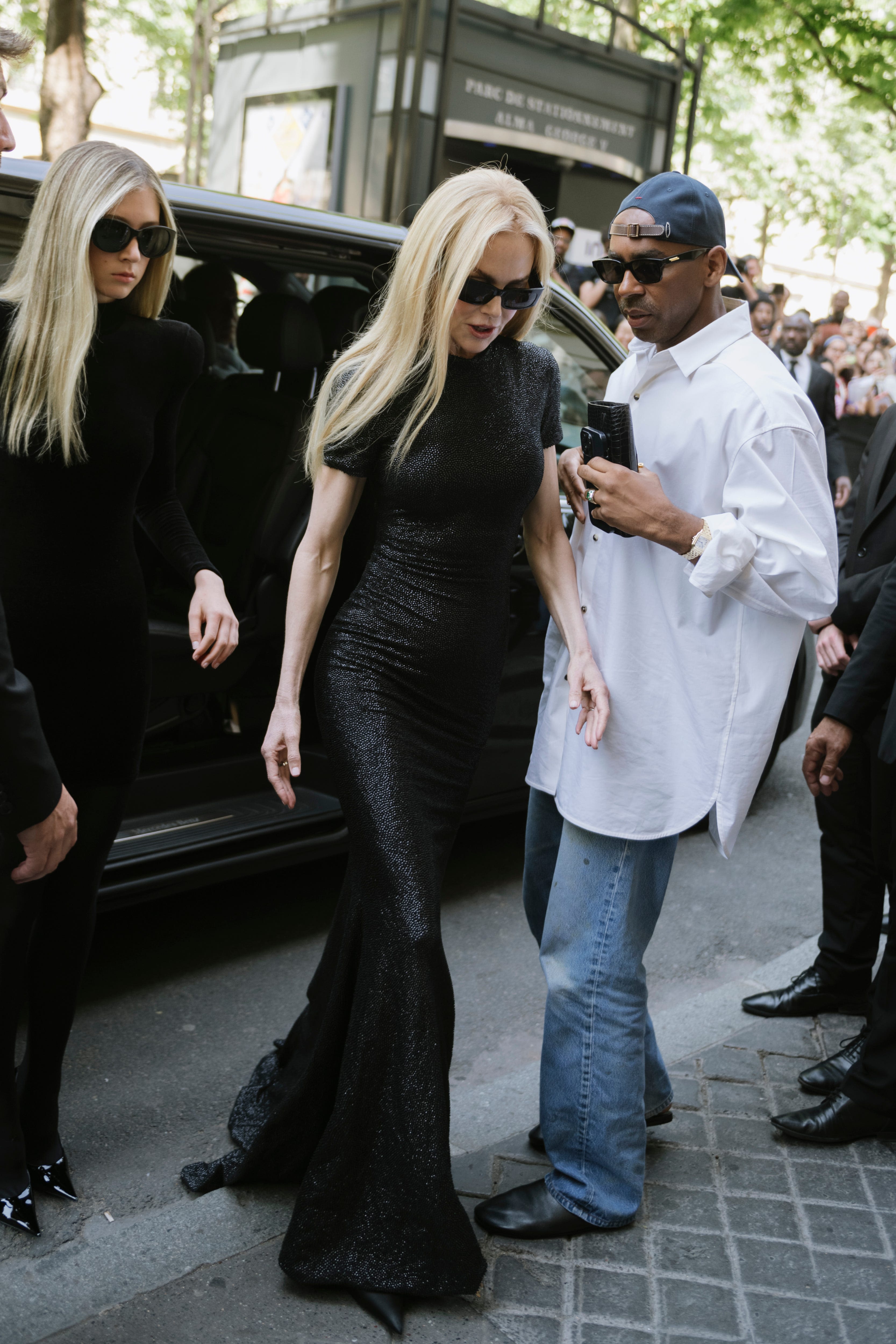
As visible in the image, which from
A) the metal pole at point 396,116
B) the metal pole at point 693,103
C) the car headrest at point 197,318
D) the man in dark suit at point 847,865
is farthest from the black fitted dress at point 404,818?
the metal pole at point 693,103

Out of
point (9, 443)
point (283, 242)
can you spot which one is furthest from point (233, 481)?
point (9, 443)

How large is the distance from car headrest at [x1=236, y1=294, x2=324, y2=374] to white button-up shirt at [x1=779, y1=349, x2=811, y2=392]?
18.4 feet

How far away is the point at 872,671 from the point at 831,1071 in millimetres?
1037

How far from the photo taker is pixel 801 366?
9367mm

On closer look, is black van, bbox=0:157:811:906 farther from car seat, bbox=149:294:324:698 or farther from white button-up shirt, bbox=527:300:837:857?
white button-up shirt, bbox=527:300:837:857

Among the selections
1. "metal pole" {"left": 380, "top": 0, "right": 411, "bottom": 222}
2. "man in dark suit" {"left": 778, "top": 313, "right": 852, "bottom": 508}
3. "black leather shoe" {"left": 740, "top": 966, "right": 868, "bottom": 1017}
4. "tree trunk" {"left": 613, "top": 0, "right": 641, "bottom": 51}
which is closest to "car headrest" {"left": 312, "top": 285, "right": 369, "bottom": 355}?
"black leather shoe" {"left": 740, "top": 966, "right": 868, "bottom": 1017}

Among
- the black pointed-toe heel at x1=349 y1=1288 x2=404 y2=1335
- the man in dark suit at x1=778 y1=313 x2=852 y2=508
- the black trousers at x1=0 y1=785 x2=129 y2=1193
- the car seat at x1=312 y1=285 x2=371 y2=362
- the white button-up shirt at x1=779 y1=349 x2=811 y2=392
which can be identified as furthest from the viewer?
the white button-up shirt at x1=779 y1=349 x2=811 y2=392

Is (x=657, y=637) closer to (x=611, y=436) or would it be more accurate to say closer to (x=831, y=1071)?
(x=611, y=436)

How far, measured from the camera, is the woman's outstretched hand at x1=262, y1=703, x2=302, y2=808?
2.48 meters

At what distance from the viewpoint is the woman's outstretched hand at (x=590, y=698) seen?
2498mm

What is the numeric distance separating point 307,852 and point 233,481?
5.45ft

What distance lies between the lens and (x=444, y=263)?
2.34 m

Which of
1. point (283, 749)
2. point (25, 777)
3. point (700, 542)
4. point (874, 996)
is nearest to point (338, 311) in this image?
point (283, 749)

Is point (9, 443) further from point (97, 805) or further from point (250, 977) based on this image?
point (250, 977)
